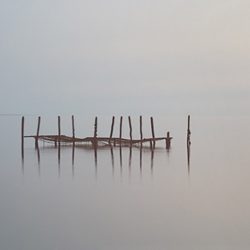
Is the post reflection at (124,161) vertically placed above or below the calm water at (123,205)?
below

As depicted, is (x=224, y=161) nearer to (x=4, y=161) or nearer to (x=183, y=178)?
(x=183, y=178)

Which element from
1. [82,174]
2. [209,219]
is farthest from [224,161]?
[209,219]

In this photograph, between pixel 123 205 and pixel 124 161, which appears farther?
pixel 124 161

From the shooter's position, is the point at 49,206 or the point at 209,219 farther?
the point at 49,206

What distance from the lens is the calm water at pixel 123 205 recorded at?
9.35m

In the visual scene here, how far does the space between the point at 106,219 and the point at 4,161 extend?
46.3ft

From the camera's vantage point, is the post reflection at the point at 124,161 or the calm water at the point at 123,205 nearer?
the calm water at the point at 123,205

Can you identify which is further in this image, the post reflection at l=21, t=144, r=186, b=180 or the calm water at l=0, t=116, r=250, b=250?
the post reflection at l=21, t=144, r=186, b=180

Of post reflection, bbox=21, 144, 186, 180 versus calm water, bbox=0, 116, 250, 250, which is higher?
calm water, bbox=0, 116, 250, 250

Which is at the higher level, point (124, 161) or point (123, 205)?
point (123, 205)

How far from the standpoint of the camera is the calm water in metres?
9.35

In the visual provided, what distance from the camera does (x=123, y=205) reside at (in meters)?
12.7

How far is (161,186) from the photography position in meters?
16.4

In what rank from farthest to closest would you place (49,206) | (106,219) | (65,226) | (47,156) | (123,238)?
(47,156) → (49,206) → (106,219) → (65,226) → (123,238)
